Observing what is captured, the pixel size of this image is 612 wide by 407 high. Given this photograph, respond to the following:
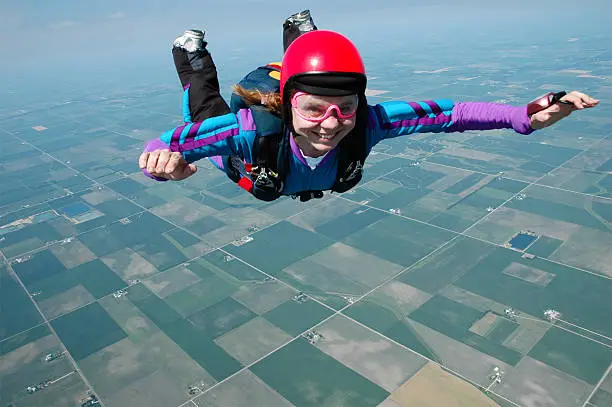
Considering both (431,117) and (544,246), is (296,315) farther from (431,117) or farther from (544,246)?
(431,117)

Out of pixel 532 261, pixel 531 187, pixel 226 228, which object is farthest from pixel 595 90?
pixel 226 228

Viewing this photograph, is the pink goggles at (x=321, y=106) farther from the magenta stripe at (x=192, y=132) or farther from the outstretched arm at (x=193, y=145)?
the magenta stripe at (x=192, y=132)

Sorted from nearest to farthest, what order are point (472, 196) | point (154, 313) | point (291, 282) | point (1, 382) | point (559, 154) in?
point (1, 382), point (154, 313), point (291, 282), point (472, 196), point (559, 154)

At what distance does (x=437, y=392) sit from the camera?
104 feet

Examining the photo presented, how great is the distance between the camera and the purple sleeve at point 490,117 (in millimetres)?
5488

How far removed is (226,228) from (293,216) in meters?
9.39

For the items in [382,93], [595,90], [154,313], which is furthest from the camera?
[382,93]

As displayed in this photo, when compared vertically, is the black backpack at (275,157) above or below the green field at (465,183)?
above

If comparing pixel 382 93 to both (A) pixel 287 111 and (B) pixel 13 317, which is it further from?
(A) pixel 287 111

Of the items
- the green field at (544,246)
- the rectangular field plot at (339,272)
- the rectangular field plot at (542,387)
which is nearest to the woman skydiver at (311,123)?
the rectangular field plot at (542,387)

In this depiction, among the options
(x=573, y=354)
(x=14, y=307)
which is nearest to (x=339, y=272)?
(x=573, y=354)

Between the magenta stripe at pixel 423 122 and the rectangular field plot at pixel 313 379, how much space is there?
29017 mm

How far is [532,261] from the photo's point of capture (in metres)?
47.2

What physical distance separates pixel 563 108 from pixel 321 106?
9.10ft
